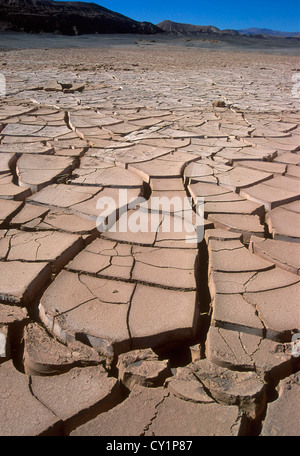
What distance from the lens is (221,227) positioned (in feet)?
6.13

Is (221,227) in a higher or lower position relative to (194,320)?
higher

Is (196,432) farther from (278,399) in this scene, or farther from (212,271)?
(212,271)

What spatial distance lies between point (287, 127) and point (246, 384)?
3.16 metres

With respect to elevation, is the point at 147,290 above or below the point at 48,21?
below

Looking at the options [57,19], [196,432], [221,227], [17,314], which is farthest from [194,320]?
[57,19]

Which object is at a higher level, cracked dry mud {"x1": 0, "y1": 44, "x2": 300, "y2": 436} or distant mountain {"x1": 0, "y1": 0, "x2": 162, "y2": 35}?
distant mountain {"x1": 0, "y1": 0, "x2": 162, "y2": 35}

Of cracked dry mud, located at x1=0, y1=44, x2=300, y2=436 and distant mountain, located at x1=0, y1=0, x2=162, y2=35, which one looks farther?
distant mountain, located at x1=0, y1=0, x2=162, y2=35

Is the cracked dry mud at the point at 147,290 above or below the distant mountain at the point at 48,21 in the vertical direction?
below

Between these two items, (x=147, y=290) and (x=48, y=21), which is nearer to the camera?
(x=147, y=290)

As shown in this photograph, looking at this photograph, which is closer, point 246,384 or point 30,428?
point 30,428

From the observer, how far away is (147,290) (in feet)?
4.59

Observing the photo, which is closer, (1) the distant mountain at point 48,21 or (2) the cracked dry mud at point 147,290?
(2) the cracked dry mud at point 147,290

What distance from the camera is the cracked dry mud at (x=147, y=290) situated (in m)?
0.98

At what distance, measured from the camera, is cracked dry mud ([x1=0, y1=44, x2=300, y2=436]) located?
975 mm
